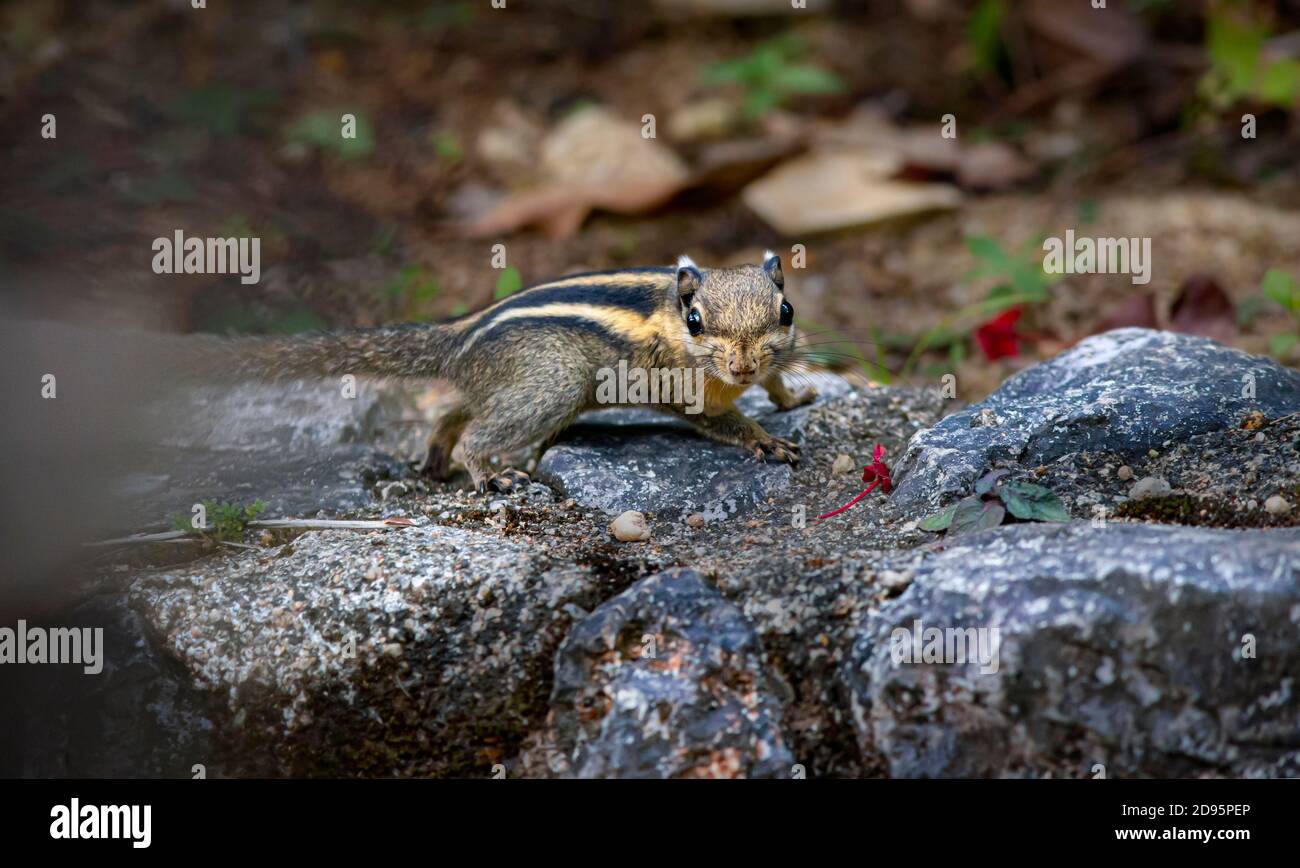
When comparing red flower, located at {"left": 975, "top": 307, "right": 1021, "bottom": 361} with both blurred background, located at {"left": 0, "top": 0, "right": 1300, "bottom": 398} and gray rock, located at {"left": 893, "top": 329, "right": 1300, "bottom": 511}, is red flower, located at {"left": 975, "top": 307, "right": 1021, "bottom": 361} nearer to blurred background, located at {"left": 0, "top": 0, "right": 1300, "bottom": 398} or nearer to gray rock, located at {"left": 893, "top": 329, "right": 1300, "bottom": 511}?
blurred background, located at {"left": 0, "top": 0, "right": 1300, "bottom": 398}

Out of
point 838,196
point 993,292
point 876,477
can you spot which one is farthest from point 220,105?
point 876,477

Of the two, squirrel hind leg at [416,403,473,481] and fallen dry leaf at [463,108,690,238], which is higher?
fallen dry leaf at [463,108,690,238]

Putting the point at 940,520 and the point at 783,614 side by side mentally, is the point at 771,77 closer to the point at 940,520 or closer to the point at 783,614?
the point at 940,520

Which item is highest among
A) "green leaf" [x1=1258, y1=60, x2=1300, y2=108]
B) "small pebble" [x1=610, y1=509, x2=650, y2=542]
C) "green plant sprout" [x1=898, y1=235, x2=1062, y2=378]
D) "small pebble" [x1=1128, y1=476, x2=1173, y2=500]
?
"green leaf" [x1=1258, y1=60, x2=1300, y2=108]

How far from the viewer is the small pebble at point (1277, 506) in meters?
3.99

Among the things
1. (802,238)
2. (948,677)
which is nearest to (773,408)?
(948,677)

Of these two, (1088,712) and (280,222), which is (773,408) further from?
(280,222)

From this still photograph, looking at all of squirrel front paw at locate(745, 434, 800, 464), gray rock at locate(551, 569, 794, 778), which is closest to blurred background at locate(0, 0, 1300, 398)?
squirrel front paw at locate(745, 434, 800, 464)

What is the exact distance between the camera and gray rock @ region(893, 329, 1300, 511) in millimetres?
4516

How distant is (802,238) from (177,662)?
234 inches

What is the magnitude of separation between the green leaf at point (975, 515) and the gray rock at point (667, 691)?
0.82 meters

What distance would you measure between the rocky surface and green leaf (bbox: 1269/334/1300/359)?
1857 mm

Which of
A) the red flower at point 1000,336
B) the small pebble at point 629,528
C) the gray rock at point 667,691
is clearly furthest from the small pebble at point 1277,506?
the red flower at point 1000,336

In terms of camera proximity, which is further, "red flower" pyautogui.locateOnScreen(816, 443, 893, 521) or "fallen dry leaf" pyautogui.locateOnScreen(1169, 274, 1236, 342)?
"fallen dry leaf" pyautogui.locateOnScreen(1169, 274, 1236, 342)
